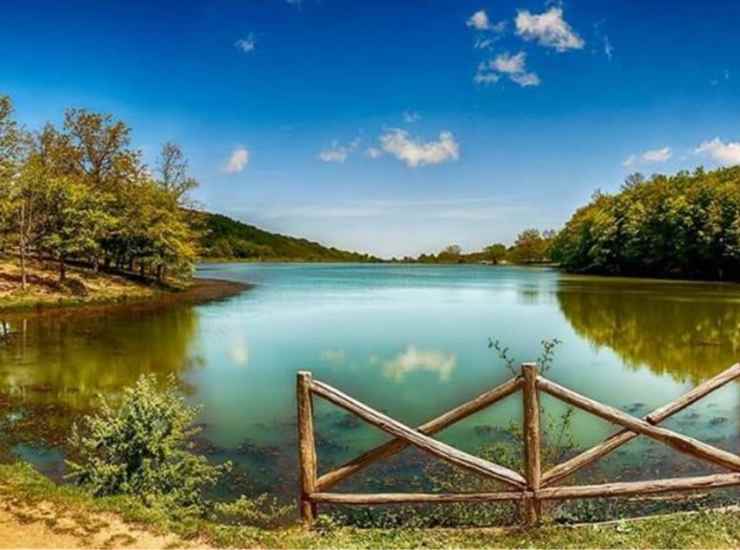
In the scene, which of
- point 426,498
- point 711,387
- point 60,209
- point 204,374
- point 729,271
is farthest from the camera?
point 729,271

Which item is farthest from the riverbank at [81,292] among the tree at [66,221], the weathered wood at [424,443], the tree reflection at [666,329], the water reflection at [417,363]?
the weathered wood at [424,443]

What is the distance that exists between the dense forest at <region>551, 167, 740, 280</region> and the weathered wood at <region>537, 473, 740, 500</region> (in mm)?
70081

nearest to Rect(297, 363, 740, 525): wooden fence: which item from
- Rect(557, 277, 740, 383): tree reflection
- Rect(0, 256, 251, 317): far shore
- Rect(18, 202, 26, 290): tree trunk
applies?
Rect(557, 277, 740, 383): tree reflection

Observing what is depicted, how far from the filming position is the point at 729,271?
7125 cm

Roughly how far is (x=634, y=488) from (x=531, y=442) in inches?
55.9

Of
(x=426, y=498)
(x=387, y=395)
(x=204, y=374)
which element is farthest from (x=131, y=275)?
(x=426, y=498)

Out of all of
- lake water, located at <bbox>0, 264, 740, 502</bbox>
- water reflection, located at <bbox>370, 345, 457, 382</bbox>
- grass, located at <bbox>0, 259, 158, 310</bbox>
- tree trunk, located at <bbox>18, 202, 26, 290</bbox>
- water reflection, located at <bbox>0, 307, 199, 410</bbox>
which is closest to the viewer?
lake water, located at <bbox>0, 264, 740, 502</bbox>

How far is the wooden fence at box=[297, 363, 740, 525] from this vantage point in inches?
276

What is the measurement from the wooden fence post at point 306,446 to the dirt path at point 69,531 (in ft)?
4.61

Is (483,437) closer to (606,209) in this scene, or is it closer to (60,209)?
(60,209)

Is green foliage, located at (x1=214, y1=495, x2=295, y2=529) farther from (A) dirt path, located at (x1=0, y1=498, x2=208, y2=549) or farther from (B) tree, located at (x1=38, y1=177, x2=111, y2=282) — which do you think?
(B) tree, located at (x1=38, y1=177, x2=111, y2=282)

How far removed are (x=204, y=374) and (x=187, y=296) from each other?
30.2 meters

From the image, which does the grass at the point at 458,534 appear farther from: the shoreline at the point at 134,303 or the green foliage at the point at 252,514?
the shoreline at the point at 134,303

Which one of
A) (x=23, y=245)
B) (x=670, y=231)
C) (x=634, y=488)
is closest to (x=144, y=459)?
(x=634, y=488)
